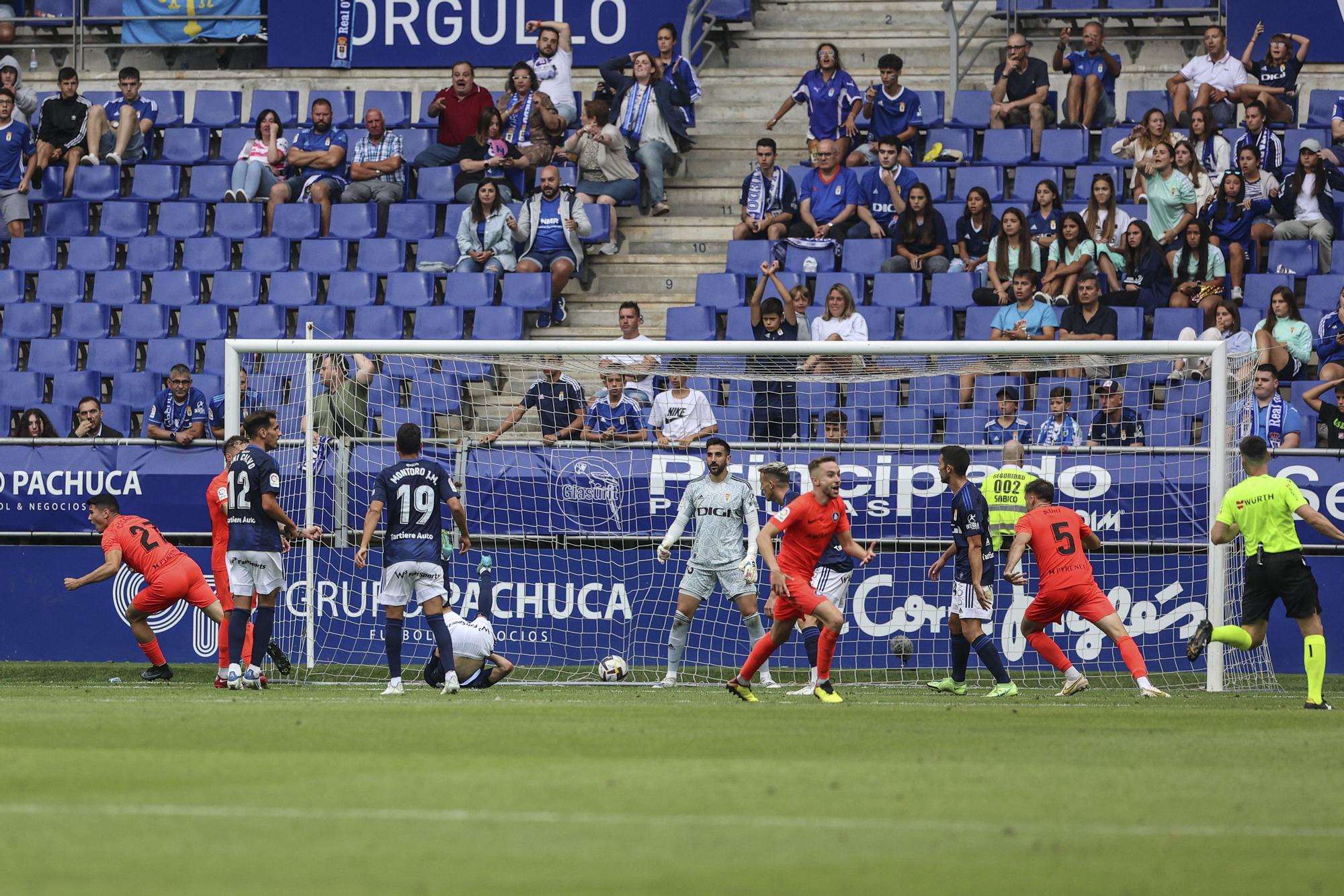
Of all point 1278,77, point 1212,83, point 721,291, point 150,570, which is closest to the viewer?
point 150,570

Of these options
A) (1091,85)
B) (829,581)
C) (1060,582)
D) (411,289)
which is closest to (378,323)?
(411,289)

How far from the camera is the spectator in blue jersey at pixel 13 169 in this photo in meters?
22.7

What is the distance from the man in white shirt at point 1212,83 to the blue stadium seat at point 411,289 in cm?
798

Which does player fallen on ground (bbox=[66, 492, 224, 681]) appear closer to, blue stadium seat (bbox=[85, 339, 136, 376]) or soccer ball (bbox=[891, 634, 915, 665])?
blue stadium seat (bbox=[85, 339, 136, 376])

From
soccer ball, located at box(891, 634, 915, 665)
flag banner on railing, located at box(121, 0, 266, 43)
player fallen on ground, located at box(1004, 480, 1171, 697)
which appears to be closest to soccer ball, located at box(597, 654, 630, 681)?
soccer ball, located at box(891, 634, 915, 665)

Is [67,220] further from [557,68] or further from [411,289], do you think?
[557,68]

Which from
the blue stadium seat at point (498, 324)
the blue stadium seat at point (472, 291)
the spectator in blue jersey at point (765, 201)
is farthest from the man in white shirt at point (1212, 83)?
the blue stadium seat at point (472, 291)

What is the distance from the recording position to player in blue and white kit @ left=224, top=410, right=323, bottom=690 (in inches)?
564

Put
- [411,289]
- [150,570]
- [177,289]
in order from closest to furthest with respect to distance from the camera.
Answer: [150,570]
[411,289]
[177,289]

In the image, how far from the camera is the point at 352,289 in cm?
2077

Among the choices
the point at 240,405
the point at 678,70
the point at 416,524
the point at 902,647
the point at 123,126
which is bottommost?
the point at 902,647

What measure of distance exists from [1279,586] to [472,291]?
9997mm

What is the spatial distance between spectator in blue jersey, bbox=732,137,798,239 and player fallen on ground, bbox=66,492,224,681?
7522mm

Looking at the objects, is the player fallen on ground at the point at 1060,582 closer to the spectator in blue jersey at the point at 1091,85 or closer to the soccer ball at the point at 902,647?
the soccer ball at the point at 902,647
